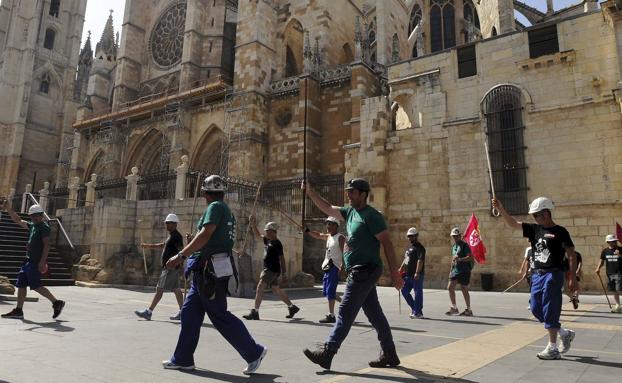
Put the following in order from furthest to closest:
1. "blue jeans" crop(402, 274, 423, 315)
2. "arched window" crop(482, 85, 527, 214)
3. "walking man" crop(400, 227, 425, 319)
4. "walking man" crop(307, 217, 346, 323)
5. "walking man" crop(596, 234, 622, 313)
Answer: "arched window" crop(482, 85, 527, 214)
"walking man" crop(596, 234, 622, 313)
"walking man" crop(400, 227, 425, 319)
"blue jeans" crop(402, 274, 423, 315)
"walking man" crop(307, 217, 346, 323)

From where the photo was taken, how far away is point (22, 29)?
3950cm

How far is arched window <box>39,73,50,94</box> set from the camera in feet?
130

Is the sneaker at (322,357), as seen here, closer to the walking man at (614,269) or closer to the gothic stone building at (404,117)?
the walking man at (614,269)

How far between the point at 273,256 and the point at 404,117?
1270cm

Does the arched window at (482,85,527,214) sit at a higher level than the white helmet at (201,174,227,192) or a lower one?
A: higher

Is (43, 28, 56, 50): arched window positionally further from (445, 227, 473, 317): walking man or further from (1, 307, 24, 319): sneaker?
(445, 227, 473, 317): walking man

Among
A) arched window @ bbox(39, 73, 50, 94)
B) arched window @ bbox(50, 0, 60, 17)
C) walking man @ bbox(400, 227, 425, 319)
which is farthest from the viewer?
arched window @ bbox(50, 0, 60, 17)

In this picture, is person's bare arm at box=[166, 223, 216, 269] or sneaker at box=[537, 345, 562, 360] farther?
sneaker at box=[537, 345, 562, 360]

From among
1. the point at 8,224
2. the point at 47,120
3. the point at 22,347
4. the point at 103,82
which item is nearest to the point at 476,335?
the point at 22,347

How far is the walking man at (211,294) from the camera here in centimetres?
340

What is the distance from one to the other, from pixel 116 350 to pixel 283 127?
19554 mm

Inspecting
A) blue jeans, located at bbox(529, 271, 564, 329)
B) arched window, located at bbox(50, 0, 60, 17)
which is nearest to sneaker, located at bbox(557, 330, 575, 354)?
blue jeans, located at bbox(529, 271, 564, 329)

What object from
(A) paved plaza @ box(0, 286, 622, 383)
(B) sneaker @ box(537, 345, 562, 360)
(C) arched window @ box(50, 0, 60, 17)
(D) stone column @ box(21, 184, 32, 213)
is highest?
(C) arched window @ box(50, 0, 60, 17)

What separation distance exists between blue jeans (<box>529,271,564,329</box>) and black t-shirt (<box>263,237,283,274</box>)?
12.8 feet
